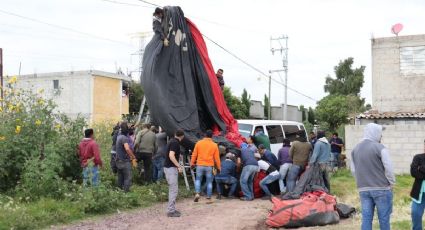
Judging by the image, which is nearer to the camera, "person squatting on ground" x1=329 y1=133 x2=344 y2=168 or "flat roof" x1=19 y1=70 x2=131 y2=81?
"person squatting on ground" x1=329 y1=133 x2=344 y2=168

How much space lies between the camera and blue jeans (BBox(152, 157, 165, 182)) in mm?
13453

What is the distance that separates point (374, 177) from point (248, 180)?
5827 mm

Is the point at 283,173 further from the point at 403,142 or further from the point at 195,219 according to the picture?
the point at 403,142

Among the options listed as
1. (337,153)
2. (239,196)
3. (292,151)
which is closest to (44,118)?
(239,196)

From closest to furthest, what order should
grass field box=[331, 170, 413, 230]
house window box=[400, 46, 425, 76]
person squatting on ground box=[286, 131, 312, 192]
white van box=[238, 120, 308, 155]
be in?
1. grass field box=[331, 170, 413, 230]
2. person squatting on ground box=[286, 131, 312, 192]
3. white van box=[238, 120, 308, 155]
4. house window box=[400, 46, 425, 76]

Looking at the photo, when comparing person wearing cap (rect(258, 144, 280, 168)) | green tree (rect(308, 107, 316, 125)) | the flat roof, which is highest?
the flat roof

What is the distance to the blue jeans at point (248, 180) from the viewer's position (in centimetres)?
1257

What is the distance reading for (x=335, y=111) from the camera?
144ft

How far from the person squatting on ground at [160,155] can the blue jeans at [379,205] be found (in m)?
6.89

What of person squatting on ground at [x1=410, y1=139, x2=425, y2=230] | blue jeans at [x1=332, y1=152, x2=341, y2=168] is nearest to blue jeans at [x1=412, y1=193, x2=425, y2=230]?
person squatting on ground at [x1=410, y1=139, x2=425, y2=230]

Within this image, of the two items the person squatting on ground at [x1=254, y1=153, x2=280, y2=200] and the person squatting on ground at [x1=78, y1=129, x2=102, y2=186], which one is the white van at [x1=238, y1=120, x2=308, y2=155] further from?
the person squatting on ground at [x1=78, y1=129, x2=102, y2=186]

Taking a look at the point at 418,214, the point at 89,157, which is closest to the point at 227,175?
the point at 89,157

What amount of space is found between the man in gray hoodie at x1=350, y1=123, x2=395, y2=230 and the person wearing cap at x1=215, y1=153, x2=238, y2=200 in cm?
560

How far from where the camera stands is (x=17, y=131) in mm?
11172
